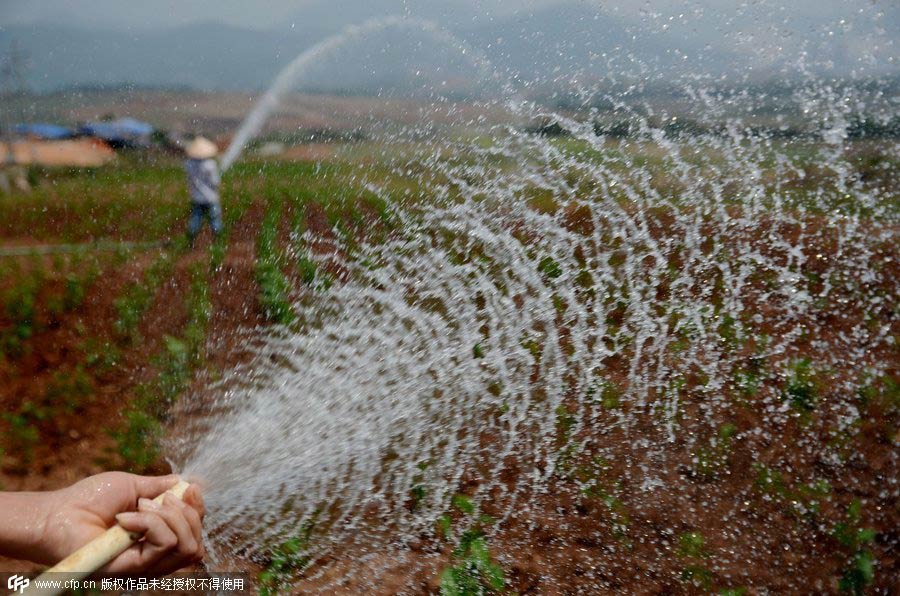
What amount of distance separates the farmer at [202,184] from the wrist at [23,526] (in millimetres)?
4372

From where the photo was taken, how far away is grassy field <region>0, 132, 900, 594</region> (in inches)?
120

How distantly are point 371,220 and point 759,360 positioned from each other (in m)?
3.39

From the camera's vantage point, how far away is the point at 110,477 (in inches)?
77.4

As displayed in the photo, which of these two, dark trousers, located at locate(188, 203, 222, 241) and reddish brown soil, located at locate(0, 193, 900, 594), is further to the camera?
dark trousers, located at locate(188, 203, 222, 241)

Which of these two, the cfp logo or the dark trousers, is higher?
the dark trousers

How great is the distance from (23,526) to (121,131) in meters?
5.60

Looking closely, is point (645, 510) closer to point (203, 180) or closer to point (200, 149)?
point (203, 180)

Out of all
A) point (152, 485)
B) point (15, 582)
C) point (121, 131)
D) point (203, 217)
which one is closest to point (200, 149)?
point (203, 217)

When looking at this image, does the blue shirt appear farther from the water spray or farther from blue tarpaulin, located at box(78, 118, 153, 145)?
the water spray

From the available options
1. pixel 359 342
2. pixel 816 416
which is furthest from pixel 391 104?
→ pixel 816 416

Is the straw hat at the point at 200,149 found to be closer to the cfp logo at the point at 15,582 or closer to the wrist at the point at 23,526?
the cfp logo at the point at 15,582

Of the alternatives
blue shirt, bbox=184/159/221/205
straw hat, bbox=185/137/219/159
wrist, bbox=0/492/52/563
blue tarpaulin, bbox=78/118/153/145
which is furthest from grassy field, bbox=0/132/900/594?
wrist, bbox=0/492/52/563

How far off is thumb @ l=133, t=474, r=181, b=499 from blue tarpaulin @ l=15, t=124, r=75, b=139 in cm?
544

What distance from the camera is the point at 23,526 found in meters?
1.82
